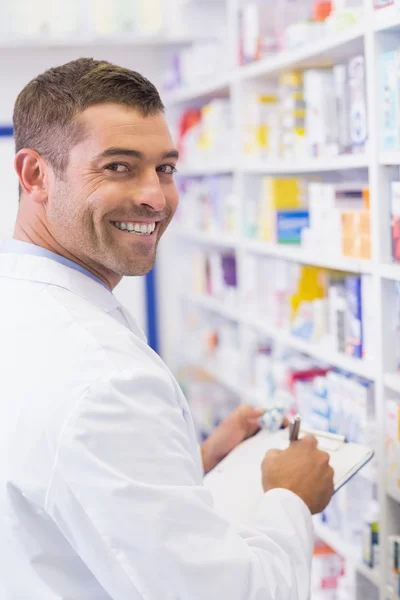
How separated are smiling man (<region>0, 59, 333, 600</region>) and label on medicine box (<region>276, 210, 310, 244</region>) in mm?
1422

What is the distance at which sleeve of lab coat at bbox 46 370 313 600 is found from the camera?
1.27 m

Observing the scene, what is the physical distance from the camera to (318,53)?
2652mm

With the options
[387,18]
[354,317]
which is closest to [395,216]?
[354,317]

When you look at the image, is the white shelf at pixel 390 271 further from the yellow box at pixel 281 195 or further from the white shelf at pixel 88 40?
the white shelf at pixel 88 40

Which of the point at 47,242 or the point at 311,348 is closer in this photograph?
the point at 47,242

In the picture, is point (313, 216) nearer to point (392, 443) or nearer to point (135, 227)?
→ point (392, 443)

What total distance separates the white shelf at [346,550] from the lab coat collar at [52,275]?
1400mm

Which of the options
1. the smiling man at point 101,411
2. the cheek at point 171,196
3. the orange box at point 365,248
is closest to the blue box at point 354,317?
the orange box at point 365,248

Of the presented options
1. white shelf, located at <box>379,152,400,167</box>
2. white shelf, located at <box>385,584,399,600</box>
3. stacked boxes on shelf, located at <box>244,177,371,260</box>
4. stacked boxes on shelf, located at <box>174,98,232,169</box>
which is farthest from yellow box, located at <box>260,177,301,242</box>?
white shelf, located at <box>385,584,399,600</box>

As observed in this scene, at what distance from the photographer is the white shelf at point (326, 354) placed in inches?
97.7

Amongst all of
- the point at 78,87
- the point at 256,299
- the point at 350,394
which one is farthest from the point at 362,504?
the point at 78,87

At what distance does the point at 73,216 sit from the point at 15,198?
138 inches

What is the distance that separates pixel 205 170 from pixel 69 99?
8.66 ft

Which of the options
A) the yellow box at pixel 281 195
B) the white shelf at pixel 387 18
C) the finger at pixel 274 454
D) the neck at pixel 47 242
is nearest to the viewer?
the neck at pixel 47 242
